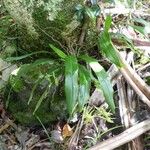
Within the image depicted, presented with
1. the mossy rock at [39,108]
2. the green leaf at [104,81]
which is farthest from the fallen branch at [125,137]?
the mossy rock at [39,108]

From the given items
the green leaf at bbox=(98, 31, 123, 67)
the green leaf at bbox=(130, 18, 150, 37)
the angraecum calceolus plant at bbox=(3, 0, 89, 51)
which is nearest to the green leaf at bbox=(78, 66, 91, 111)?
the green leaf at bbox=(98, 31, 123, 67)

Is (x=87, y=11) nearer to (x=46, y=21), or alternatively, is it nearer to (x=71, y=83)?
(x=46, y=21)

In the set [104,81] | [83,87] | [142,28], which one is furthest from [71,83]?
[142,28]

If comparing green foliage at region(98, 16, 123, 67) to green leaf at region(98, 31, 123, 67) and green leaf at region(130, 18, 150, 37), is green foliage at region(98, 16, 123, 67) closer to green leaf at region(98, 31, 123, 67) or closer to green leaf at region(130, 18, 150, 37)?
green leaf at region(98, 31, 123, 67)

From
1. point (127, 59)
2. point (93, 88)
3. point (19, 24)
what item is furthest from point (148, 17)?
point (19, 24)

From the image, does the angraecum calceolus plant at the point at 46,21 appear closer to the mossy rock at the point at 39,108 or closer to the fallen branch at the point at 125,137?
the mossy rock at the point at 39,108

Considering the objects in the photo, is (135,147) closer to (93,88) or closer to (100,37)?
(93,88)
